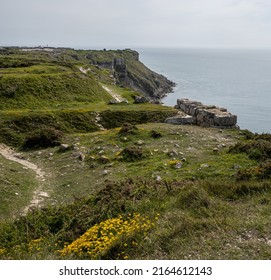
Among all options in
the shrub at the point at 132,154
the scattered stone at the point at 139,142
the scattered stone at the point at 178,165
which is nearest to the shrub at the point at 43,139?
the scattered stone at the point at 139,142

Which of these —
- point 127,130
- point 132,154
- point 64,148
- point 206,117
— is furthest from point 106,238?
point 206,117

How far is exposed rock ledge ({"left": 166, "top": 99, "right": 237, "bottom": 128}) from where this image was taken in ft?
106

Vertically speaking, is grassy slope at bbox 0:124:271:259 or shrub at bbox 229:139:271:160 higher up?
shrub at bbox 229:139:271:160

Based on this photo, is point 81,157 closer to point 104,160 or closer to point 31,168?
point 104,160

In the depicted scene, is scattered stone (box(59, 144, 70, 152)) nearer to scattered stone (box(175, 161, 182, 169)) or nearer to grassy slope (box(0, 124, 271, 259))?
grassy slope (box(0, 124, 271, 259))

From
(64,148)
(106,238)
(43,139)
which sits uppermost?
(106,238)

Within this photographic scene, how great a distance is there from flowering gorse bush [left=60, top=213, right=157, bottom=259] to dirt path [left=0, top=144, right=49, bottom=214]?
269 inches

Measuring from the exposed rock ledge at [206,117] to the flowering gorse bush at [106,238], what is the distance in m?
24.3

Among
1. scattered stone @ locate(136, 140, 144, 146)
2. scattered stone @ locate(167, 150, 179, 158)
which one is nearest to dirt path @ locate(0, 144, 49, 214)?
scattered stone @ locate(136, 140, 144, 146)

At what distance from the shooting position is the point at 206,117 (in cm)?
3381

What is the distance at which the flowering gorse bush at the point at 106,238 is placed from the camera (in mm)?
8180

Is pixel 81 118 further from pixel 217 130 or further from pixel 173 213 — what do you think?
pixel 173 213

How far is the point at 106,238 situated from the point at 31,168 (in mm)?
15712

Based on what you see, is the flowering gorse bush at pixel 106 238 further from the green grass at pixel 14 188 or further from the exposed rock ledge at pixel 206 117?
the exposed rock ledge at pixel 206 117
